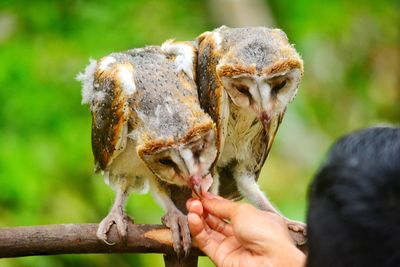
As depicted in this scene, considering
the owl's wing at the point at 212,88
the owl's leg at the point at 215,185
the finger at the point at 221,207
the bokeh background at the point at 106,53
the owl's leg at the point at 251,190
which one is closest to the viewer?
the finger at the point at 221,207

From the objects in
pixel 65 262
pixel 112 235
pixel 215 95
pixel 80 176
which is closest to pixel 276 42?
pixel 215 95

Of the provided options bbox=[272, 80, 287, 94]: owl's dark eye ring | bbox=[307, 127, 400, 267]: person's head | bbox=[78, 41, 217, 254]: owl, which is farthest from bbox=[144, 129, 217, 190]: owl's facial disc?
bbox=[307, 127, 400, 267]: person's head

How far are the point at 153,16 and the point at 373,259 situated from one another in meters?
4.20

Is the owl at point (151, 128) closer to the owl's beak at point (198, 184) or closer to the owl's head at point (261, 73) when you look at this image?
the owl's beak at point (198, 184)

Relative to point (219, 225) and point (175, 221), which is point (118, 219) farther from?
point (219, 225)

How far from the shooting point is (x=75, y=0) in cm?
490

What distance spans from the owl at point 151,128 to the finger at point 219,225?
89mm

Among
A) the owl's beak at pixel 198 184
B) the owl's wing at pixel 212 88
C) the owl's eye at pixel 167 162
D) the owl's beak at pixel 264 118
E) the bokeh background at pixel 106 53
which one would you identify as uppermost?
the owl's wing at pixel 212 88

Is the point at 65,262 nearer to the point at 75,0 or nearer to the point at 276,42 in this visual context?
the point at 75,0

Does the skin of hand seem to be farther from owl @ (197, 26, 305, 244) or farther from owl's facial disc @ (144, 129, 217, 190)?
owl @ (197, 26, 305, 244)

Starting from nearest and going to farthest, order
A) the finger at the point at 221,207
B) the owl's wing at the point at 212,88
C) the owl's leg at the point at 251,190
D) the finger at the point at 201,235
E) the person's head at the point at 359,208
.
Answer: the person's head at the point at 359,208 < the finger at the point at 221,207 < the finger at the point at 201,235 < the owl's wing at the point at 212,88 < the owl's leg at the point at 251,190

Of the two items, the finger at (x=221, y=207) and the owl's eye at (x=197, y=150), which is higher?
the owl's eye at (x=197, y=150)

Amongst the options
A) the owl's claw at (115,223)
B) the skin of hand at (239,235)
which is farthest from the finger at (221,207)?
the owl's claw at (115,223)

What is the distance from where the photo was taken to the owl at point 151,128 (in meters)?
2.48
